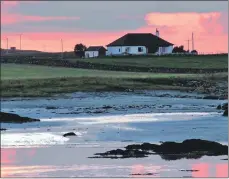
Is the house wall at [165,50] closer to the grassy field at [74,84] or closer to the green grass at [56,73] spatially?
the green grass at [56,73]

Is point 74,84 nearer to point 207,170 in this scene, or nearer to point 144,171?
point 207,170

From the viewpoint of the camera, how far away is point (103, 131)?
35.1m

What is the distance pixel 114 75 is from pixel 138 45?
46.1 meters

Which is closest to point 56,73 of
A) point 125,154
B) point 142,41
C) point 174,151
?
point 142,41

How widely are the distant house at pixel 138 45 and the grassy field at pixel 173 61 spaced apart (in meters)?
17.1

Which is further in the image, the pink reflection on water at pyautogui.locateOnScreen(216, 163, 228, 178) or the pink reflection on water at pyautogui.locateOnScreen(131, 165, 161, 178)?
the pink reflection on water at pyautogui.locateOnScreen(216, 163, 228, 178)

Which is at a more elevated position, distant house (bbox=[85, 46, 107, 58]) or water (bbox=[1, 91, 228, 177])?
distant house (bbox=[85, 46, 107, 58])

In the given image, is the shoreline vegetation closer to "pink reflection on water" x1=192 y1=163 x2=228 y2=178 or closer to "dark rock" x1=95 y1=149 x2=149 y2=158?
"dark rock" x1=95 y1=149 x2=149 y2=158

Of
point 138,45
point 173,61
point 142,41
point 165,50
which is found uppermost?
point 142,41

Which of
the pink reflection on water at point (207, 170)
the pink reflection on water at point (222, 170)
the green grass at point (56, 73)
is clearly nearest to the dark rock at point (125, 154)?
the pink reflection on water at point (207, 170)

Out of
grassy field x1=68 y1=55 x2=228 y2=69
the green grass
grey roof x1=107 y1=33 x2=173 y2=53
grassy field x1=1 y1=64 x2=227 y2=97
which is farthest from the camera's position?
grey roof x1=107 y1=33 x2=173 y2=53

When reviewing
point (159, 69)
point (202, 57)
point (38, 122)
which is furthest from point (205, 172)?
point (202, 57)

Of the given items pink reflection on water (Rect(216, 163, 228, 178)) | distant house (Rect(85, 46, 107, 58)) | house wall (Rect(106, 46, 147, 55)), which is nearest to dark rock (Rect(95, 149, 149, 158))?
pink reflection on water (Rect(216, 163, 228, 178))

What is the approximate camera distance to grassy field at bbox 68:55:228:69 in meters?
100
